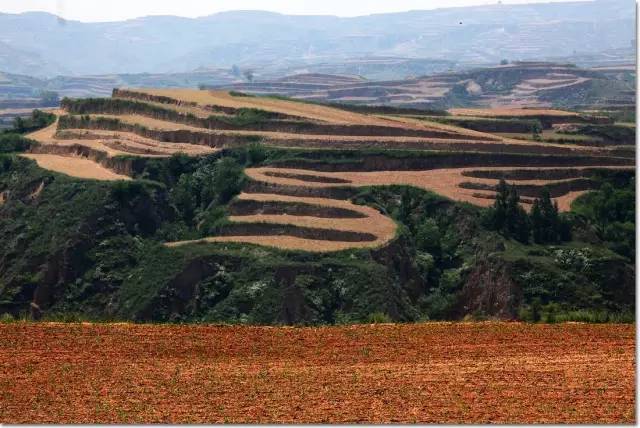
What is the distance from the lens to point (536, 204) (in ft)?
237

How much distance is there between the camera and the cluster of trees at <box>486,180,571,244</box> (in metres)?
70.3

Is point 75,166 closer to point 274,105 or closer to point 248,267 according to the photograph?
point 274,105

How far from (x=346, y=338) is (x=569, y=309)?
24607 mm

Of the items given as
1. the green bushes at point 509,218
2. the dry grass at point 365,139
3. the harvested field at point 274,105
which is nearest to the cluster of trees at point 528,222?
the green bushes at point 509,218

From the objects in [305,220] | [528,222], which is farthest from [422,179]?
[305,220]

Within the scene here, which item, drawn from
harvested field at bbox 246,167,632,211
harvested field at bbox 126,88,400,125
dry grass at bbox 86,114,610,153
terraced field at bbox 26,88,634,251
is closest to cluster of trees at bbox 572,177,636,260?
harvested field at bbox 246,167,632,211

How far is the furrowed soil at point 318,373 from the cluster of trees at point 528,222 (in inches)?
1176

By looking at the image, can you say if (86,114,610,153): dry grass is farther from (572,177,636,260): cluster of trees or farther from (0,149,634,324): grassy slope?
(0,149,634,324): grassy slope

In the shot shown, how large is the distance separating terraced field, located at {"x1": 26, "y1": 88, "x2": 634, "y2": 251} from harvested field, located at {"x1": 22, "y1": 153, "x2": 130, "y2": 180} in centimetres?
12

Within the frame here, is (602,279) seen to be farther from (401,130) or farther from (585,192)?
(401,130)

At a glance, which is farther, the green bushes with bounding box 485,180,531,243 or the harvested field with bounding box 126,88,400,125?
the harvested field with bounding box 126,88,400,125

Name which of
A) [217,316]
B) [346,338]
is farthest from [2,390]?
Result: [217,316]

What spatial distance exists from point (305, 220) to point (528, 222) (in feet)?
34.8

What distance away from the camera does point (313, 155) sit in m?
86.6
